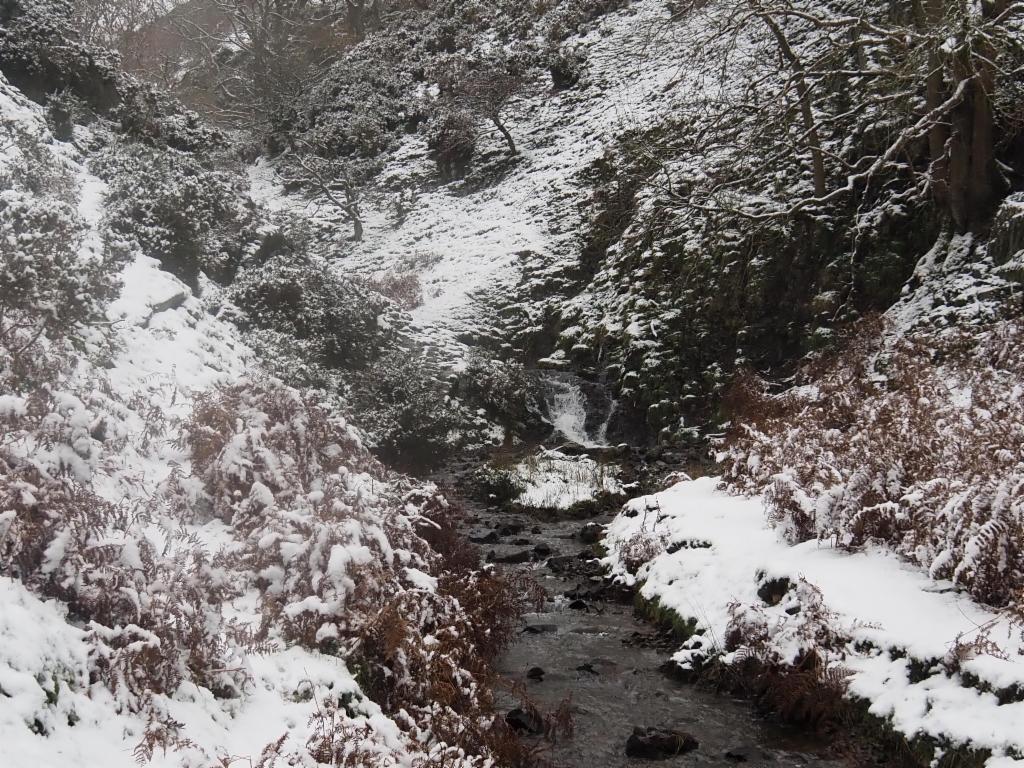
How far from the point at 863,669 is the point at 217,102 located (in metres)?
38.0

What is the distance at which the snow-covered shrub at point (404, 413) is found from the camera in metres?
14.7

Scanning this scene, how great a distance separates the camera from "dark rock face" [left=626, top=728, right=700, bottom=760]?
5453mm

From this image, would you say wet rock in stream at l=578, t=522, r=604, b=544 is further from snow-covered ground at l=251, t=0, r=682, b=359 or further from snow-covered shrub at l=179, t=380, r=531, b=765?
snow-covered ground at l=251, t=0, r=682, b=359

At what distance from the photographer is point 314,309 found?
14.7 m

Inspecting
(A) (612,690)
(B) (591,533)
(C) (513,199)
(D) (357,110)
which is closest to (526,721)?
(A) (612,690)

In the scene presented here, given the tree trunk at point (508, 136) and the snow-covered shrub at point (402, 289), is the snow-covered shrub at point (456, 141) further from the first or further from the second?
the snow-covered shrub at point (402, 289)

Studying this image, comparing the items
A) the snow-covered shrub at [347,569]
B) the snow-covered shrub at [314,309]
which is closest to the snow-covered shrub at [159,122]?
the snow-covered shrub at [314,309]

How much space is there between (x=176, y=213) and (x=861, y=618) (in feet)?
39.1

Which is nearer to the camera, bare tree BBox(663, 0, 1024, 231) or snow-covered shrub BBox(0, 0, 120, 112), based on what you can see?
bare tree BBox(663, 0, 1024, 231)

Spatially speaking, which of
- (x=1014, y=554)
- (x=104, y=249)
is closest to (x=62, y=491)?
(x=1014, y=554)

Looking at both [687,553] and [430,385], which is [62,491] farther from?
[430,385]

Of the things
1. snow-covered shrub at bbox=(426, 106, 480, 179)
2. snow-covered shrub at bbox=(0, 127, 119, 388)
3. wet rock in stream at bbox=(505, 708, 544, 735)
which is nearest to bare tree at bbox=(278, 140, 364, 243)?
snow-covered shrub at bbox=(426, 106, 480, 179)

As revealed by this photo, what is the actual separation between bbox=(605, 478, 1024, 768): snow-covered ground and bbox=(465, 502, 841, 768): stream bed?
1.37ft

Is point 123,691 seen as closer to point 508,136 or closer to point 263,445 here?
point 263,445
